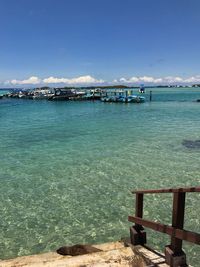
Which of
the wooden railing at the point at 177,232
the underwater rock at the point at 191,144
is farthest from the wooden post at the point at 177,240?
the underwater rock at the point at 191,144

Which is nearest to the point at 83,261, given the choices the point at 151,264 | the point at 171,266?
the point at 151,264

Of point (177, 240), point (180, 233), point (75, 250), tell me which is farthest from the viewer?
point (75, 250)

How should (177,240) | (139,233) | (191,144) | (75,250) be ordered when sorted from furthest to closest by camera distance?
(191,144) < (75,250) < (139,233) < (177,240)

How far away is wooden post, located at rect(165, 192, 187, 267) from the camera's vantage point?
12.1 feet

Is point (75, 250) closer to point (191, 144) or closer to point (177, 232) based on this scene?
point (177, 232)

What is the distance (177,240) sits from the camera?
3.90 meters

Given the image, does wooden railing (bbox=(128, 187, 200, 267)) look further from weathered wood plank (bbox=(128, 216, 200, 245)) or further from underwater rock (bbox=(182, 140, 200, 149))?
underwater rock (bbox=(182, 140, 200, 149))

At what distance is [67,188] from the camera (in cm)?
1147

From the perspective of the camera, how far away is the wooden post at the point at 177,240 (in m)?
3.67

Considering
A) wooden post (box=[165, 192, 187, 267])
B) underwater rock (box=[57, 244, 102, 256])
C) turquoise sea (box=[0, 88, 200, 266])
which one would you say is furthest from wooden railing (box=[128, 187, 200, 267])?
turquoise sea (box=[0, 88, 200, 266])

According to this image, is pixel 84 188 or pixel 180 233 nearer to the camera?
pixel 180 233

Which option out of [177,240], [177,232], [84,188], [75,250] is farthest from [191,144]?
[177,232]

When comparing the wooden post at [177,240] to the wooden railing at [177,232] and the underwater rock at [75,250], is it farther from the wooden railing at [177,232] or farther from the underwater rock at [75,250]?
the underwater rock at [75,250]

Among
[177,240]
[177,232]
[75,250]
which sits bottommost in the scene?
[75,250]
